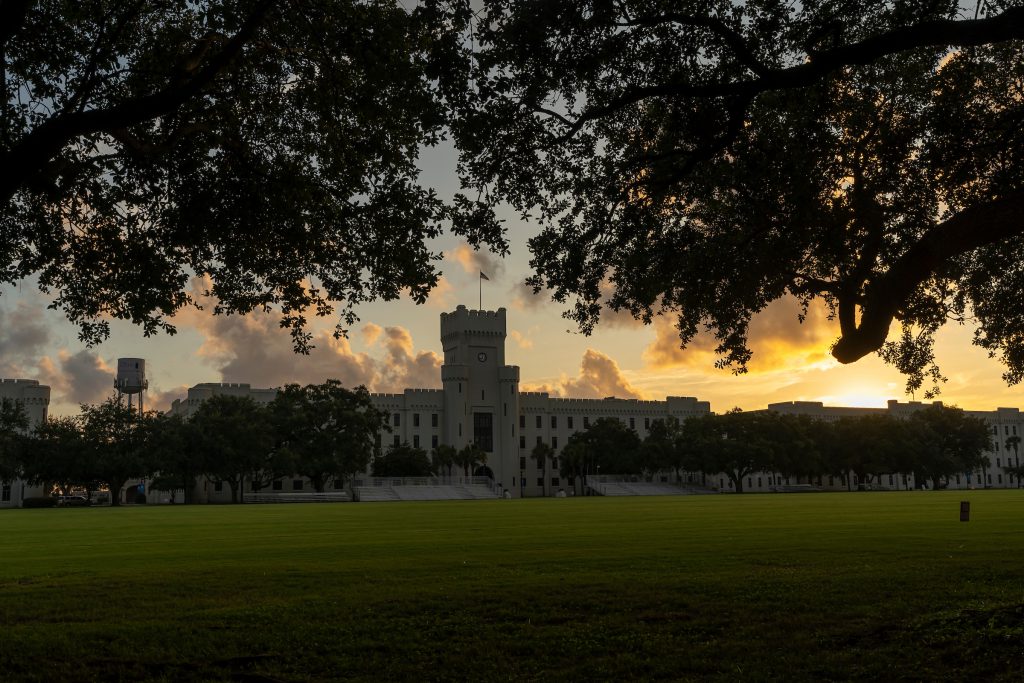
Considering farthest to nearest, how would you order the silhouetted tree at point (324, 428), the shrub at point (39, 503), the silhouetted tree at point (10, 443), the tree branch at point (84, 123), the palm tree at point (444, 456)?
1. the palm tree at point (444, 456)
2. the silhouetted tree at point (324, 428)
3. the shrub at point (39, 503)
4. the silhouetted tree at point (10, 443)
5. the tree branch at point (84, 123)

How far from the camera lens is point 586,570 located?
1599 centimetres

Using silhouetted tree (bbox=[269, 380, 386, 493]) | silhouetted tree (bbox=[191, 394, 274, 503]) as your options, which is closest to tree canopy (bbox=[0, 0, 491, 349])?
silhouetted tree (bbox=[191, 394, 274, 503])

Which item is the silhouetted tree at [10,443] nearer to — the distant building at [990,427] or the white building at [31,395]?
the white building at [31,395]

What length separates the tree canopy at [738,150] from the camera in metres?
11.8

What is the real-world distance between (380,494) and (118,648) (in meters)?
84.6

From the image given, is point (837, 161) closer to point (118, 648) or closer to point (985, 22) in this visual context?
point (985, 22)

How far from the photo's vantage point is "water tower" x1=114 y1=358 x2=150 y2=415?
117625mm

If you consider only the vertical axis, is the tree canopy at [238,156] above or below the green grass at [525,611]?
above

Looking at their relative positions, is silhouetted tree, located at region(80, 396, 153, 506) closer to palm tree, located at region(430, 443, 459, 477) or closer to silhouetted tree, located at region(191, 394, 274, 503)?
silhouetted tree, located at region(191, 394, 274, 503)

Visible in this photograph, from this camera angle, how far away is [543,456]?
130 m

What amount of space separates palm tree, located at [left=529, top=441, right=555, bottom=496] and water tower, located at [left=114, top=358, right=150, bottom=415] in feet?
174

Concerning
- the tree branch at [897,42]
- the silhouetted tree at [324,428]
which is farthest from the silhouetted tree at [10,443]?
the tree branch at [897,42]

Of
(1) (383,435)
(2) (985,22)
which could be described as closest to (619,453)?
(1) (383,435)

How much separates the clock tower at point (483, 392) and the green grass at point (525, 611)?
105445mm
